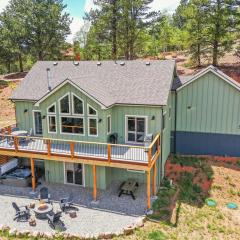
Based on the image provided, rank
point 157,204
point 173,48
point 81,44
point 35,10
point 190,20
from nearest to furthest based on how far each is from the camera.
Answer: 1. point 157,204
2. point 190,20
3. point 35,10
4. point 81,44
5. point 173,48

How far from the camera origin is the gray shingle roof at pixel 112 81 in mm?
17219

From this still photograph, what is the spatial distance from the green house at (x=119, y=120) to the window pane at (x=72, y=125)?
0.21ft

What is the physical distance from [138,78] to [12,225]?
11.8m

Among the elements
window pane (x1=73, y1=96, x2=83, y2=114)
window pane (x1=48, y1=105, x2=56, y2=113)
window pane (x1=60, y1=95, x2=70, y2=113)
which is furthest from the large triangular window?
window pane (x1=48, y1=105, x2=56, y2=113)

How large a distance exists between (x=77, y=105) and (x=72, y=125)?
136 centimetres

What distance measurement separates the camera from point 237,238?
44.5 ft

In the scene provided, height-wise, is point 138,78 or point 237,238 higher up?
point 138,78

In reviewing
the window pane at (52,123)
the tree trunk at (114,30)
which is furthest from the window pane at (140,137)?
the tree trunk at (114,30)

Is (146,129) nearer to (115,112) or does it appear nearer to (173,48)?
(115,112)

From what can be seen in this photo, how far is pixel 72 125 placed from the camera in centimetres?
1739

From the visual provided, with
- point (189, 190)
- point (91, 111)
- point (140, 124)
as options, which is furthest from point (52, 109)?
point (189, 190)

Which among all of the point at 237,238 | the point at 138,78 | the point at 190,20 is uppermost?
the point at 190,20

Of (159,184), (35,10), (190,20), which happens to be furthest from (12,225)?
(35,10)

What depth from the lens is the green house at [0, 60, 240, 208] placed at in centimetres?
1653
